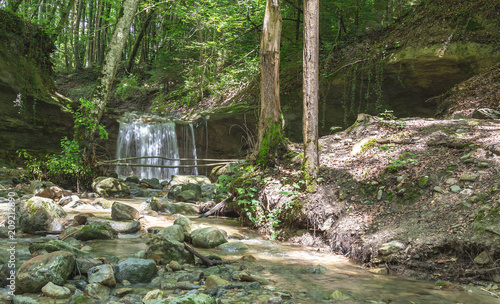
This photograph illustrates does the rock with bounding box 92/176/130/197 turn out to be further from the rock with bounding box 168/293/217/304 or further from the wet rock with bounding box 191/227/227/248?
the rock with bounding box 168/293/217/304

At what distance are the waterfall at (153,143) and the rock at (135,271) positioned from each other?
9.37 meters

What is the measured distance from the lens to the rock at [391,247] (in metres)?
3.26

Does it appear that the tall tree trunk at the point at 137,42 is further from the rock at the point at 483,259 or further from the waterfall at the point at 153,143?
the rock at the point at 483,259

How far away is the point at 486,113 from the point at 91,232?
6.74 meters

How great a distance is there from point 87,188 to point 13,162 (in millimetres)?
3598

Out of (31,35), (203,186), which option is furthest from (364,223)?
(31,35)

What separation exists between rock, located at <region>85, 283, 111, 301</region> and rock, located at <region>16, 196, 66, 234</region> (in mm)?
2457

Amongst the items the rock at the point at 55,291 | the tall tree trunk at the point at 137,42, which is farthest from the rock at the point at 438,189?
the tall tree trunk at the point at 137,42

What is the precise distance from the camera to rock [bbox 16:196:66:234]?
445cm

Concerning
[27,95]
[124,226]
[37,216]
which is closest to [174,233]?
[124,226]

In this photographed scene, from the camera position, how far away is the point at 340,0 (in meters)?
9.73

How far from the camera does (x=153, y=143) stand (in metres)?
12.2

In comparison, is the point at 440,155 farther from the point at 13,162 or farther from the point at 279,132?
the point at 13,162

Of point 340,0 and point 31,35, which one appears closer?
point 340,0
